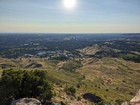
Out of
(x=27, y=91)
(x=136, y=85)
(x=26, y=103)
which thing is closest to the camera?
(x=26, y=103)

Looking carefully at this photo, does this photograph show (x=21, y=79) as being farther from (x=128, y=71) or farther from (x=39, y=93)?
(x=128, y=71)

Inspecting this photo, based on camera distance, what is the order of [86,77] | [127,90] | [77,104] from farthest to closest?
1. [86,77]
2. [127,90]
3. [77,104]

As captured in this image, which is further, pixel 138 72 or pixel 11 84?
pixel 138 72

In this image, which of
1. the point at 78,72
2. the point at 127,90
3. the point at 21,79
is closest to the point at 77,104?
the point at 21,79

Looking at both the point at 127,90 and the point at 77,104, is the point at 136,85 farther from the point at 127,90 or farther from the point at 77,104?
the point at 77,104

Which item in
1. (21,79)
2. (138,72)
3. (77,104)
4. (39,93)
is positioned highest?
(21,79)

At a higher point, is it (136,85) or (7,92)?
(7,92)
